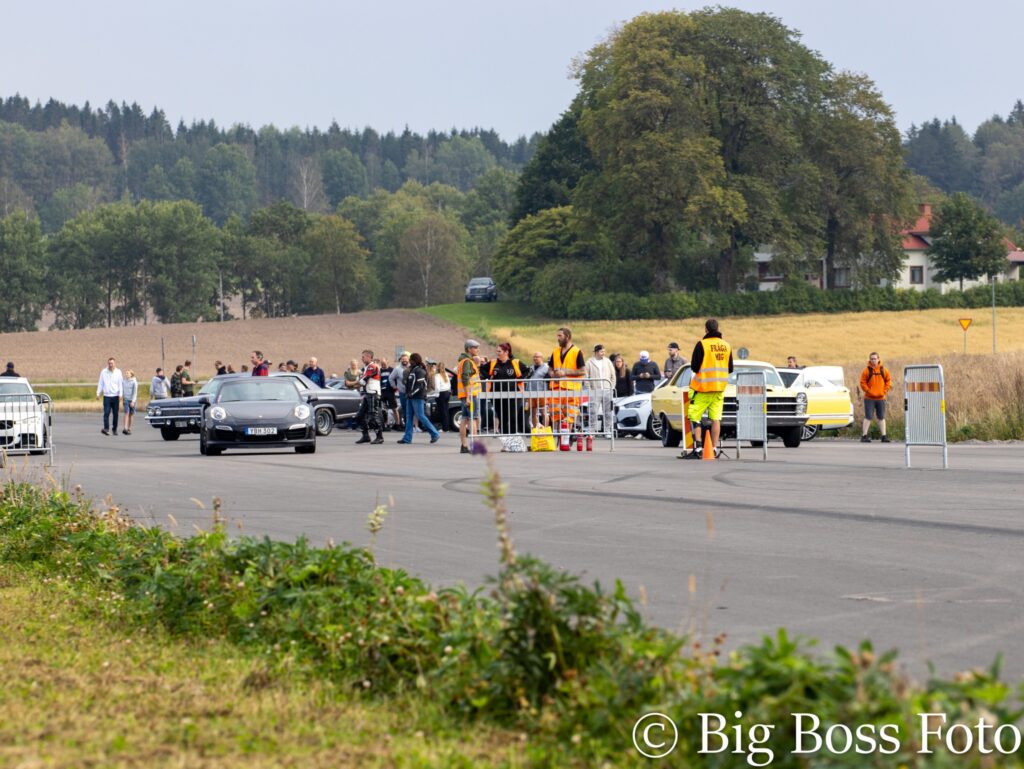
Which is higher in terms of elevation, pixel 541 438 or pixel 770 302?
pixel 770 302

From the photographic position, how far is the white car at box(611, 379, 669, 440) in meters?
36.9

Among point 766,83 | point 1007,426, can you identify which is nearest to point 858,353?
point 766,83

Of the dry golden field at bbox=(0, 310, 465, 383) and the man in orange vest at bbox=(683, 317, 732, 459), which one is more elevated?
the dry golden field at bbox=(0, 310, 465, 383)

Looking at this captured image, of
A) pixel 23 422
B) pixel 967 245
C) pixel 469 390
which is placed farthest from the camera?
pixel 967 245

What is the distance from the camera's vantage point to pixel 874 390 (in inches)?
1266

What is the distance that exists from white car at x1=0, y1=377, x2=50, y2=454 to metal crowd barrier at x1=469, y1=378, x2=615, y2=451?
7.43 m

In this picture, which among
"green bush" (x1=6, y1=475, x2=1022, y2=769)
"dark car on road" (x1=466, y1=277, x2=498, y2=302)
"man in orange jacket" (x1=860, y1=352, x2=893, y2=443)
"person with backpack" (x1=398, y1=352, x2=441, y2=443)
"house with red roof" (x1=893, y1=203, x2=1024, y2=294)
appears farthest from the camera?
"house with red roof" (x1=893, y1=203, x2=1024, y2=294)

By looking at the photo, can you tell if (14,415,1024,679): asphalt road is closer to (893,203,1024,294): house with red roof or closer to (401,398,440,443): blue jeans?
(401,398,440,443): blue jeans

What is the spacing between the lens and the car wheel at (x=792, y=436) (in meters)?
29.7

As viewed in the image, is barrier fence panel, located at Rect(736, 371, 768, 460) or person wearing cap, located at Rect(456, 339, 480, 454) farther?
person wearing cap, located at Rect(456, 339, 480, 454)

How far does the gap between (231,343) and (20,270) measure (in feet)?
177

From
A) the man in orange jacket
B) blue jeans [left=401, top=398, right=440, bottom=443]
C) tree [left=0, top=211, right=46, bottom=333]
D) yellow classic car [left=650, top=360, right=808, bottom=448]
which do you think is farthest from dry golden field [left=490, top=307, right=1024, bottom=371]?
tree [left=0, top=211, right=46, bottom=333]

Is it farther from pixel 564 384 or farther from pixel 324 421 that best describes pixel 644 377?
pixel 564 384

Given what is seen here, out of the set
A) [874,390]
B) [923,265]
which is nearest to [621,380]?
[874,390]
